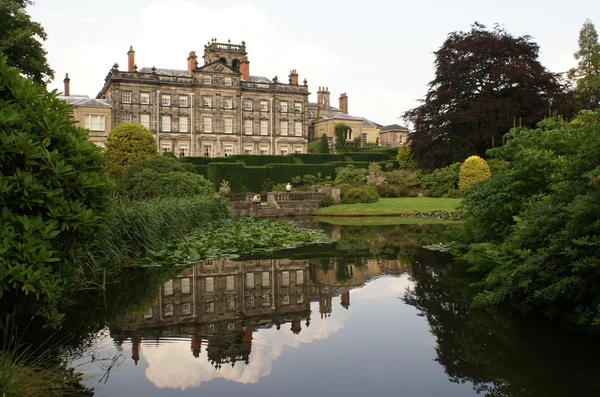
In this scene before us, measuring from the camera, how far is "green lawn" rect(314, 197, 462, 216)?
93.7ft

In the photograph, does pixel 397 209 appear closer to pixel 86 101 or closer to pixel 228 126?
pixel 228 126

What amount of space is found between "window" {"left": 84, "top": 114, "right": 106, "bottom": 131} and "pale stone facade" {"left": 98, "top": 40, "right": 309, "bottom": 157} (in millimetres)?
1639

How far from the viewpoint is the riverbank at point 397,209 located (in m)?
27.6

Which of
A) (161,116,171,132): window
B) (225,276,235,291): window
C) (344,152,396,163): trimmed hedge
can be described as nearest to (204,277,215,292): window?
(225,276,235,291): window

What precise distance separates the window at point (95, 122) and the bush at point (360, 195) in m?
30.7

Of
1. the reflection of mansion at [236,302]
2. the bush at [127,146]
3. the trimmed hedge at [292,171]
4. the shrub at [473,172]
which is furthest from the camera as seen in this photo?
the trimmed hedge at [292,171]

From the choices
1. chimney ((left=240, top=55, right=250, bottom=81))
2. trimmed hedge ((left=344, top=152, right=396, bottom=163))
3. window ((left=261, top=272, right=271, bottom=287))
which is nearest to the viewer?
window ((left=261, top=272, right=271, bottom=287))

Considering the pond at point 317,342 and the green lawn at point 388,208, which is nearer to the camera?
the pond at point 317,342

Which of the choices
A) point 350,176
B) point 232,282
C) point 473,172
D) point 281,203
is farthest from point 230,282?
point 350,176

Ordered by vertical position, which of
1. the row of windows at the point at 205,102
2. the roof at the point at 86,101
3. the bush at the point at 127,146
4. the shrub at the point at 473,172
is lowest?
the shrub at the point at 473,172

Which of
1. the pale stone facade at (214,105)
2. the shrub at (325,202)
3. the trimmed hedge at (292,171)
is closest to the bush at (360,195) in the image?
the shrub at (325,202)

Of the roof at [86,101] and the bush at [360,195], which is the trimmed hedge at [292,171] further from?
the roof at [86,101]

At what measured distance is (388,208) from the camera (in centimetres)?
2916

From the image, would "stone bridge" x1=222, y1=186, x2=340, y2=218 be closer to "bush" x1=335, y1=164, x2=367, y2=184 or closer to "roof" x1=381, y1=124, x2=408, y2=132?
"bush" x1=335, y1=164, x2=367, y2=184
